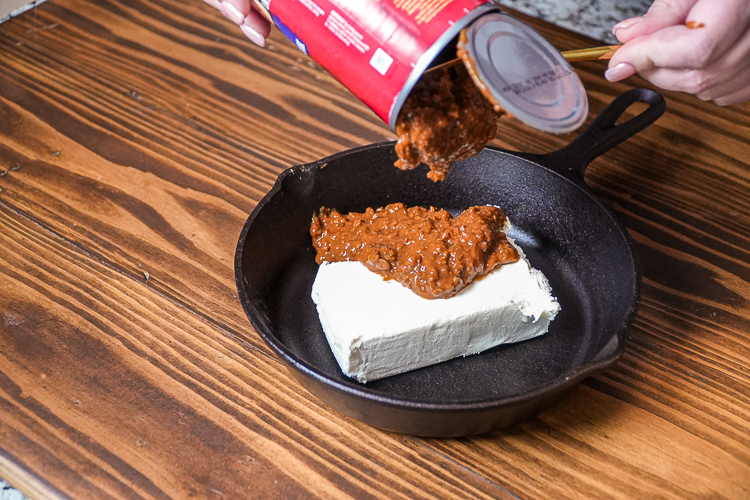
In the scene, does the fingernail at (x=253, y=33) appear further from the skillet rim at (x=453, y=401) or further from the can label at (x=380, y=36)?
the skillet rim at (x=453, y=401)

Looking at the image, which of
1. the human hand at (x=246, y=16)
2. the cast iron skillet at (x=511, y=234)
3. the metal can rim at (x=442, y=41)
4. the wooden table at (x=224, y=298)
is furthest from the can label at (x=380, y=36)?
the wooden table at (x=224, y=298)

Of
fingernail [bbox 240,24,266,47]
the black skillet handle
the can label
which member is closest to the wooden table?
the black skillet handle

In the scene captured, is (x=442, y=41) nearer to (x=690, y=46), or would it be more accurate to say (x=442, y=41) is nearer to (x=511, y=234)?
(x=690, y=46)

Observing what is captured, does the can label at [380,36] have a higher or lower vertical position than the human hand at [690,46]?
lower

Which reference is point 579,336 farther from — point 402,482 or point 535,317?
point 402,482

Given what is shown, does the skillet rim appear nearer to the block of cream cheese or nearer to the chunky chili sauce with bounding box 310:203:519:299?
the block of cream cheese

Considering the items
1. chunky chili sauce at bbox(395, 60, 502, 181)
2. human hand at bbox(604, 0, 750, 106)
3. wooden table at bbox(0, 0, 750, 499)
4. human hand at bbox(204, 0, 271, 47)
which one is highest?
human hand at bbox(604, 0, 750, 106)
